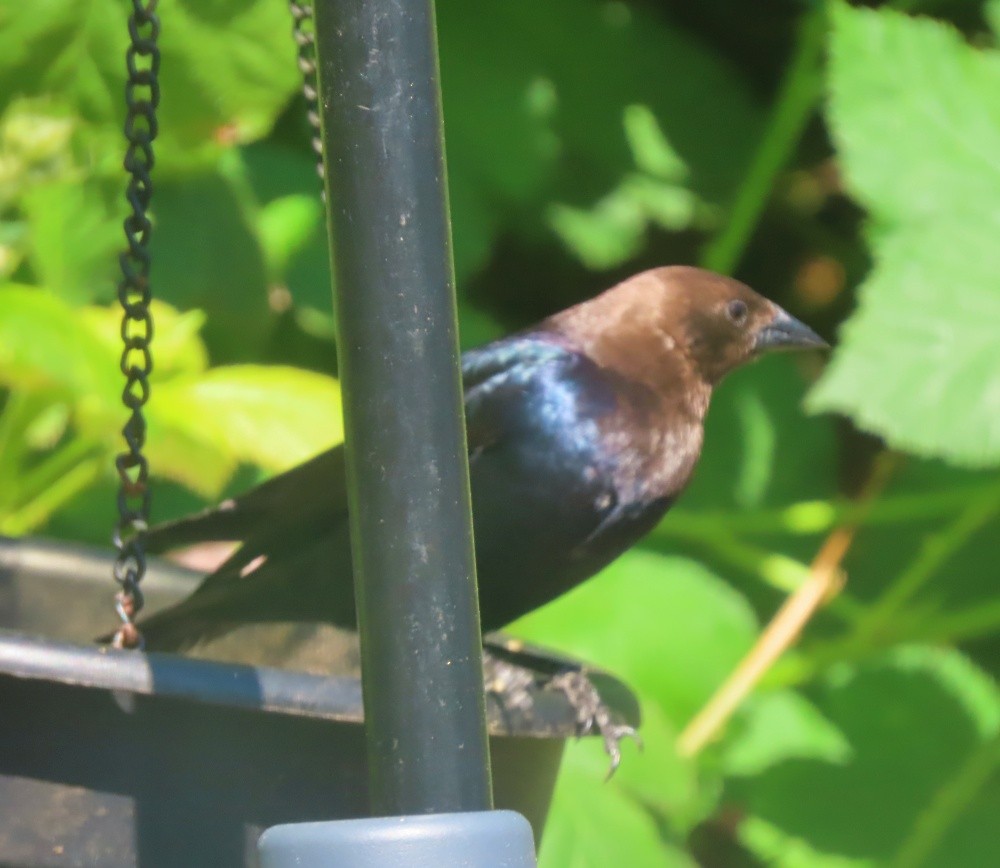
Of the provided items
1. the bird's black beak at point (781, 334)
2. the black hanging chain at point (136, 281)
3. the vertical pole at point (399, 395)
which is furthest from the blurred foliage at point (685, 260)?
the vertical pole at point (399, 395)

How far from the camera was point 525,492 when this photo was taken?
1765 millimetres

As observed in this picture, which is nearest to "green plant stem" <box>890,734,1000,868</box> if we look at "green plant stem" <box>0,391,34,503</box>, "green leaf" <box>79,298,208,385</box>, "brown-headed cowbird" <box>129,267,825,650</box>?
"brown-headed cowbird" <box>129,267,825,650</box>

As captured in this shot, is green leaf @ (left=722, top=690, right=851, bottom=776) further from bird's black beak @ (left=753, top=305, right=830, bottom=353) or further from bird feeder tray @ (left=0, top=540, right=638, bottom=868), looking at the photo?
bird feeder tray @ (left=0, top=540, right=638, bottom=868)

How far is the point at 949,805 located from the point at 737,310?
0.78 meters

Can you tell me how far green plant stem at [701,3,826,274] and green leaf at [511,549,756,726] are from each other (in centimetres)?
50

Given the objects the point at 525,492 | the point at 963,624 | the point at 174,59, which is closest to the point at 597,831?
the point at 525,492

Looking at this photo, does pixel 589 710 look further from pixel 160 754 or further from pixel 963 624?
pixel 963 624

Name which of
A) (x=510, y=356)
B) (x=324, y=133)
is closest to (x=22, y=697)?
(x=324, y=133)

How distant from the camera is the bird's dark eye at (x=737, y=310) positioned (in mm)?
2158

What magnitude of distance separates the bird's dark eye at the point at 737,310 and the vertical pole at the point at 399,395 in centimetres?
125

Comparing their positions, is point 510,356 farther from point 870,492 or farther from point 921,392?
point 870,492

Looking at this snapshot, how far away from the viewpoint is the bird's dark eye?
85.0 inches

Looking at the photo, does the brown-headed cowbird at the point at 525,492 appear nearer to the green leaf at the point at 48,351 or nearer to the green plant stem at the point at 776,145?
the green leaf at the point at 48,351

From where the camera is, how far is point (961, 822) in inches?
92.4
